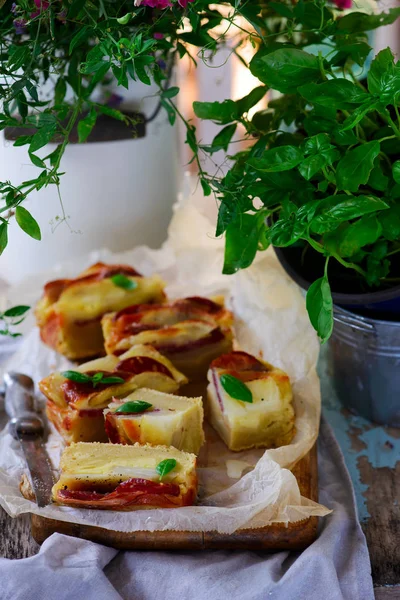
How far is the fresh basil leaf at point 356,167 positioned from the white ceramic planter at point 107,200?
723 millimetres

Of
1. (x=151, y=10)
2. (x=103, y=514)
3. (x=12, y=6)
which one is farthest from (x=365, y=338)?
(x=12, y=6)

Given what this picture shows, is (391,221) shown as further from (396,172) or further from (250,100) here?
(250,100)

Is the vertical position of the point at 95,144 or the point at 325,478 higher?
the point at 95,144

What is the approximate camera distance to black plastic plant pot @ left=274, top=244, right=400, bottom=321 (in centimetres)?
105

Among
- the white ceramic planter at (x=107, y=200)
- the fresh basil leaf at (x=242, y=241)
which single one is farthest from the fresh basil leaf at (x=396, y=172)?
the white ceramic planter at (x=107, y=200)

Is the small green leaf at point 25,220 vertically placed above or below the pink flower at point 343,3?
below

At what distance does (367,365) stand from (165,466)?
1.26 ft

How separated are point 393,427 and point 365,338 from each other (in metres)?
0.17

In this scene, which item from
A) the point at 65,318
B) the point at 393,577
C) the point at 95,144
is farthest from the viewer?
the point at 95,144

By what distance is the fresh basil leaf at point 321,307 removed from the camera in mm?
893

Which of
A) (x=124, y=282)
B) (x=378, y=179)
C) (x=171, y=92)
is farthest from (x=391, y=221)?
(x=124, y=282)

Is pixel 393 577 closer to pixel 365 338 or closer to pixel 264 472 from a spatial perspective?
pixel 264 472

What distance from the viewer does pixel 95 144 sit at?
1.51m

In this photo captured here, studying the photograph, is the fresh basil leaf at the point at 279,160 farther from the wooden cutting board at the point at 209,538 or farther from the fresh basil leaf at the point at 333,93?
the wooden cutting board at the point at 209,538
